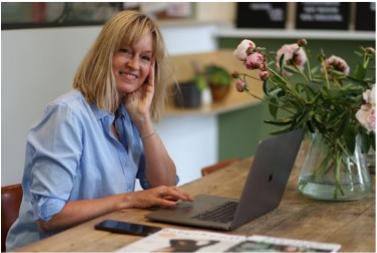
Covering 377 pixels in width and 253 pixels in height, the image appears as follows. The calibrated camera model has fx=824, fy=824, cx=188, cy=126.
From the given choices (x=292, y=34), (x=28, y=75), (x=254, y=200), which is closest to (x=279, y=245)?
(x=254, y=200)

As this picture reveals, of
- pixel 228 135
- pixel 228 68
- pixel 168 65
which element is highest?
pixel 168 65

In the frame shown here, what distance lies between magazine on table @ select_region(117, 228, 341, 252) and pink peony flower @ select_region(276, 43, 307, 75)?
2.91ft

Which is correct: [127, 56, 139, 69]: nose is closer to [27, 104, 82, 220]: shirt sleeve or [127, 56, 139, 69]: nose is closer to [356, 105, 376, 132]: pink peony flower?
[27, 104, 82, 220]: shirt sleeve

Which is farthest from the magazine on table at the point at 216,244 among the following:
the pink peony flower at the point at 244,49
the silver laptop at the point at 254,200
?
the pink peony flower at the point at 244,49

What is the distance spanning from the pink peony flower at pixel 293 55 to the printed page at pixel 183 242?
2.91 ft

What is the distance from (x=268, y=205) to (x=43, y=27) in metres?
1.39

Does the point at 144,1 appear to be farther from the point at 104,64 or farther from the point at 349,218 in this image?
the point at 349,218

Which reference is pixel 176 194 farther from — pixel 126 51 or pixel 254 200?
pixel 126 51

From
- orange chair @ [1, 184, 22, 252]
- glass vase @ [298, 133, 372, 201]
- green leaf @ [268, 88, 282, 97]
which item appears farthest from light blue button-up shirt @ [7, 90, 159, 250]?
glass vase @ [298, 133, 372, 201]

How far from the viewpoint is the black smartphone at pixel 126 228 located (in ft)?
6.92

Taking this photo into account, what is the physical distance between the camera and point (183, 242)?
200 cm

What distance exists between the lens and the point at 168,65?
280 cm

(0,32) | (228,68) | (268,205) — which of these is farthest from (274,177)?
(228,68)

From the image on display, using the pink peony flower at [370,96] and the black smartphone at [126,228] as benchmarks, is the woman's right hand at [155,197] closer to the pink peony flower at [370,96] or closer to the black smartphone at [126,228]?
the black smartphone at [126,228]
